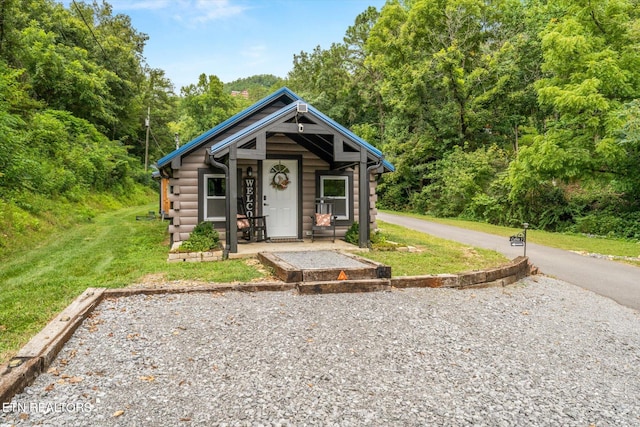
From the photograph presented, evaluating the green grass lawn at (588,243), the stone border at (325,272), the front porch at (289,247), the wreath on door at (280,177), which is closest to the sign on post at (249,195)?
the wreath on door at (280,177)

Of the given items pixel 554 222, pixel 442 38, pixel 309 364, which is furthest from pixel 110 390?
pixel 442 38

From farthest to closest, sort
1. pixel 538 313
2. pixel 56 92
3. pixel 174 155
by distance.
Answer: pixel 56 92
pixel 174 155
pixel 538 313

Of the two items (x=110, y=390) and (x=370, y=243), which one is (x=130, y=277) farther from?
(x=370, y=243)

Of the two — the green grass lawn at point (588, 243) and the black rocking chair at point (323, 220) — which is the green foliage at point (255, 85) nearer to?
the green grass lawn at point (588, 243)

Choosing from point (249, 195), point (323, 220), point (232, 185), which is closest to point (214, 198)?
point (249, 195)

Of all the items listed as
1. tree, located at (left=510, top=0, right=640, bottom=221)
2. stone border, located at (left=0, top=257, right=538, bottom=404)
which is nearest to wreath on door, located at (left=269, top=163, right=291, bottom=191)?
stone border, located at (left=0, top=257, right=538, bottom=404)

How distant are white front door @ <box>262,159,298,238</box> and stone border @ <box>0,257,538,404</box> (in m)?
4.78

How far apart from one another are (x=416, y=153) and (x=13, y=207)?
2081cm

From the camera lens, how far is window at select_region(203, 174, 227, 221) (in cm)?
995

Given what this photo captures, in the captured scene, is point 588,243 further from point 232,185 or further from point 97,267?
point 97,267

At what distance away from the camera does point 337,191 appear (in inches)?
436

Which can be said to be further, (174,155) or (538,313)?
(174,155)

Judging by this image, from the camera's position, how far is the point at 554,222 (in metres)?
16.7

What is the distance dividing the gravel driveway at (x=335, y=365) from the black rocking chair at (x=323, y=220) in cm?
464
